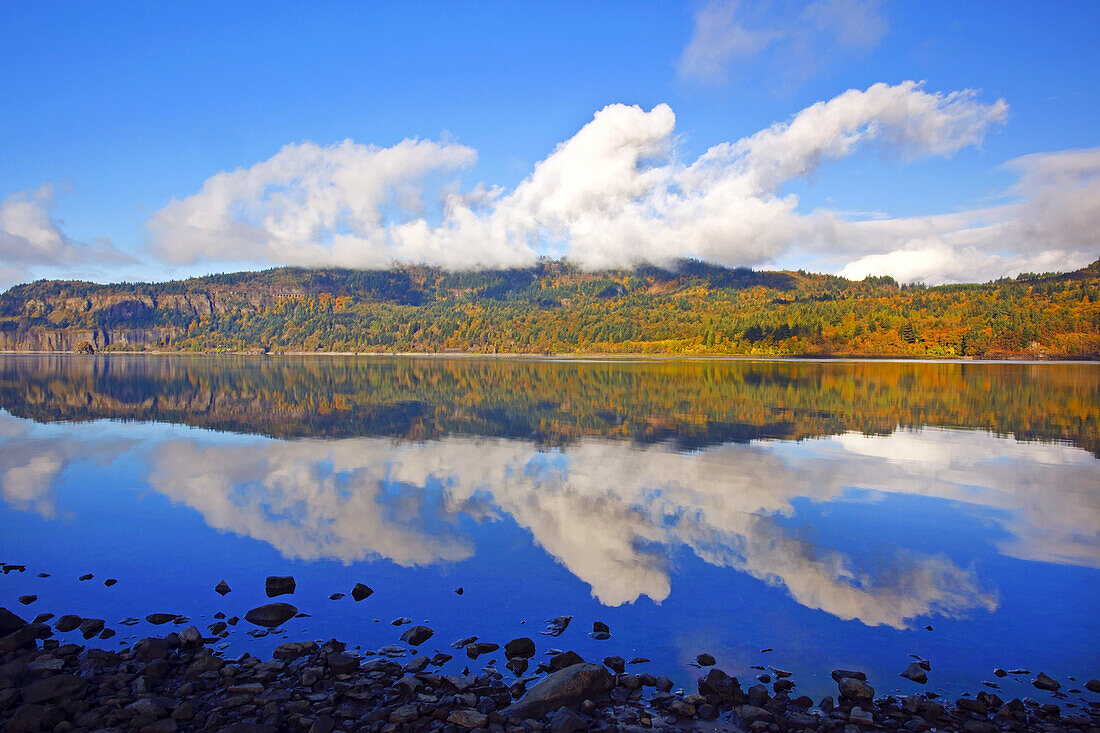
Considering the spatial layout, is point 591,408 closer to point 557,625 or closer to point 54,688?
point 557,625

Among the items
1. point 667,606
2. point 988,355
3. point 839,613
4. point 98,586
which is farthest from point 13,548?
point 988,355

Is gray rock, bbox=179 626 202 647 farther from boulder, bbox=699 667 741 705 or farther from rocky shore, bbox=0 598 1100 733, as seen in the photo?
boulder, bbox=699 667 741 705

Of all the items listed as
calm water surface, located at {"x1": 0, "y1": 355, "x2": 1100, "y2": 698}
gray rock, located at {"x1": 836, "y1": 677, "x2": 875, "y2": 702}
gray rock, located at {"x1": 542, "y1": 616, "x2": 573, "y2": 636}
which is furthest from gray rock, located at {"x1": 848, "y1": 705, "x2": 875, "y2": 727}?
gray rock, located at {"x1": 542, "y1": 616, "x2": 573, "y2": 636}

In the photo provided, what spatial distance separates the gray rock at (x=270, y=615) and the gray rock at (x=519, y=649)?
3.41 meters

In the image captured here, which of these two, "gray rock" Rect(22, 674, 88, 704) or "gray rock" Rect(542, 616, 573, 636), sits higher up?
"gray rock" Rect(22, 674, 88, 704)

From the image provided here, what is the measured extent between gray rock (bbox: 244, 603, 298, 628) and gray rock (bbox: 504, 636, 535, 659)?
3411mm

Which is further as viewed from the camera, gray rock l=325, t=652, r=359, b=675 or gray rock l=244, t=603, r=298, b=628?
gray rock l=244, t=603, r=298, b=628

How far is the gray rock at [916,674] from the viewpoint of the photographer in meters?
8.09

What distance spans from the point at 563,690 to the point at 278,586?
18.9 ft

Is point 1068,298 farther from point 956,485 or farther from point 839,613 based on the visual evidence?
point 839,613

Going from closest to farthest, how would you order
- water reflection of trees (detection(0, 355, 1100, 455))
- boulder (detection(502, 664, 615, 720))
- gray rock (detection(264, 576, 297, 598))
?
1. boulder (detection(502, 664, 615, 720))
2. gray rock (detection(264, 576, 297, 598))
3. water reflection of trees (detection(0, 355, 1100, 455))

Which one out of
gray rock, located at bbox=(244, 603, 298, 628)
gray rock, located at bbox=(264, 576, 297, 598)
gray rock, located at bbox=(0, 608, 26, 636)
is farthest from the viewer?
gray rock, located at bbox=(264, 576, 297, 598)

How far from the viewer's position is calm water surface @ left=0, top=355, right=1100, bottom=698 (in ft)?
30.9

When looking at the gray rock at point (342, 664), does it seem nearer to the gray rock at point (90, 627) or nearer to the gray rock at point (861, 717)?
the gray rock at point (90, 627)
